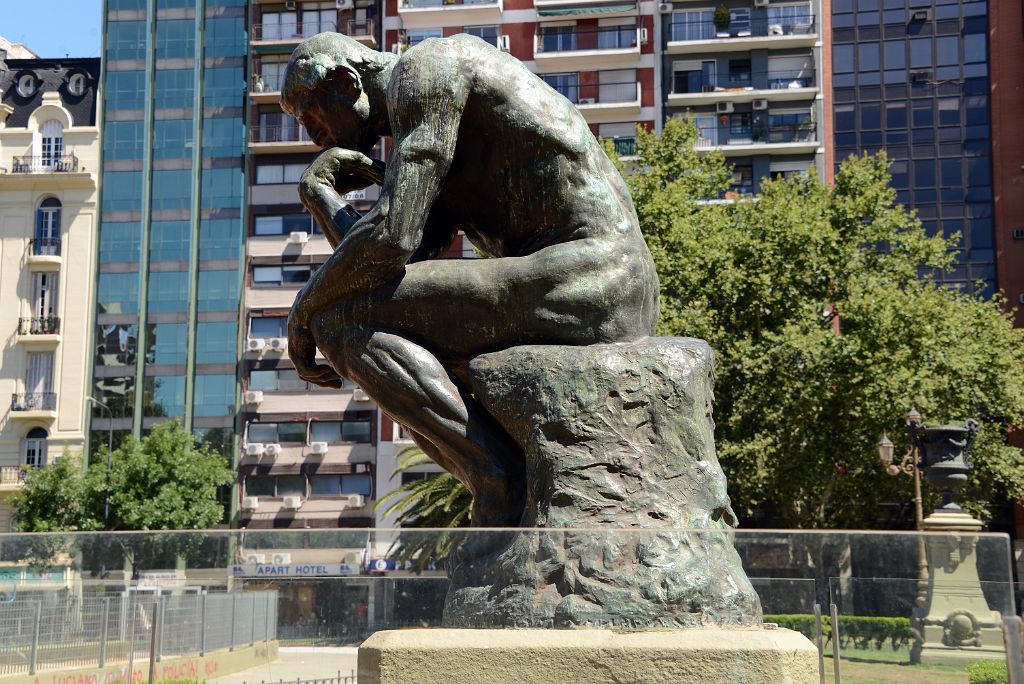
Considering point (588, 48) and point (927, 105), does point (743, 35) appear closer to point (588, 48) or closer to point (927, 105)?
point (588, 48)

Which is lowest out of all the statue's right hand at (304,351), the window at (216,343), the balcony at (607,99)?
the statue's right hand at (304,351)

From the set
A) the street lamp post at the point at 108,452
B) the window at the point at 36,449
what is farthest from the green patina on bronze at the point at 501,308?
the window at the point at 36,449

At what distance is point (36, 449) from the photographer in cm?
5025

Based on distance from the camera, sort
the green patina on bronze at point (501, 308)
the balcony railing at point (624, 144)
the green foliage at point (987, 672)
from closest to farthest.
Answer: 1. the green foliage at point (987, 672)
2. the green patina on bronze at point (501, 308)
3. the balcony railing at point (624, 144)

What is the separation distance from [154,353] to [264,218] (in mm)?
7005

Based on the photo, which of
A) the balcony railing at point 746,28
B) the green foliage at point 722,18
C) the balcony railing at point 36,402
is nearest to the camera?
the balcony railing at point 746,28

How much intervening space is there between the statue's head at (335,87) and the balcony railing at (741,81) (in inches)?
1762

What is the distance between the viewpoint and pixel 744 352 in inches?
1173

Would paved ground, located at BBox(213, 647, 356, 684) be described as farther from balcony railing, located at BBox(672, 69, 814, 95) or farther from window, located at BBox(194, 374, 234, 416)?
balcony railing, located at BBox(672, 69, 814, 95)

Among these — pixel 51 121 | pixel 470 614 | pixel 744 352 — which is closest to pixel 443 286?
pixel 470 614

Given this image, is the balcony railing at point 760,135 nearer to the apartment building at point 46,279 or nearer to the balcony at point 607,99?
the balcony at point 607,99

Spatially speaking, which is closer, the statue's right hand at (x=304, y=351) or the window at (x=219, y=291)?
the statue's right hand at (x=304, y=351)

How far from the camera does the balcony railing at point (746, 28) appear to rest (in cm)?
4900

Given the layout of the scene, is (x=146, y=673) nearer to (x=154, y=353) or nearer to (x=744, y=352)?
(x=744, y=352)
